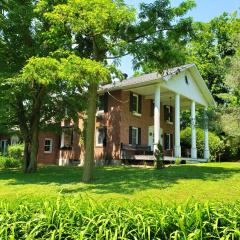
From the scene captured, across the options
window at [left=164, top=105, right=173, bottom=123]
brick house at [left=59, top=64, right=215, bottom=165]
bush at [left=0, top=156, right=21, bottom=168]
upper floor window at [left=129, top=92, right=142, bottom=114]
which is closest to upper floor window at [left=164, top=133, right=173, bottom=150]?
window at [left=164, top=105, right=173, bottom=123]

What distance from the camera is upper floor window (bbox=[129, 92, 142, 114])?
29938 millimetres

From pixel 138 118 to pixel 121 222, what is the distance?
89.0 ft

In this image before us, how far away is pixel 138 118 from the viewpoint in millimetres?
30844

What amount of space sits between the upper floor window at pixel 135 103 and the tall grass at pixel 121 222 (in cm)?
2578

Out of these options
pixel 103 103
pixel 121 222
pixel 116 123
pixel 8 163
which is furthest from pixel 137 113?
pixel 121 222

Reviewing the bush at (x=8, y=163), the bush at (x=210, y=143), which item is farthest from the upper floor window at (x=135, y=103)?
the bush at (x=8, y=163)

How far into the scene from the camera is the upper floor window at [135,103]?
29.9 meters

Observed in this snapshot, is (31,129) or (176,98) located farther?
(176,98)

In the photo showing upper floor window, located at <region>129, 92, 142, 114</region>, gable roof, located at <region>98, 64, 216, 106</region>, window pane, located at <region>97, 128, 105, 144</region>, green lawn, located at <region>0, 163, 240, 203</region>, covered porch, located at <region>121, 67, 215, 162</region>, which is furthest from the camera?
window pane, located at <region>97, 128, 105, 144</region>

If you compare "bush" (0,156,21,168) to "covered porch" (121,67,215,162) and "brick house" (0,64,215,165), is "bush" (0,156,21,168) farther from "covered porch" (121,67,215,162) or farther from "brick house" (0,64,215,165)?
"covered porch" (121,67,215,162)

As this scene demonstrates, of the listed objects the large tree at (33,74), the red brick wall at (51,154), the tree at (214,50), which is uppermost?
the tree at (214,50)

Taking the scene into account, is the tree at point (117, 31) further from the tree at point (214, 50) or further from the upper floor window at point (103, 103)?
the tree at point (214, 50)

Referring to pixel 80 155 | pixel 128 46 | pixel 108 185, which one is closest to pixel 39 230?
pixel 108 185

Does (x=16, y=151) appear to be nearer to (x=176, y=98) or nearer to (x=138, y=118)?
(x=138, y=118)
